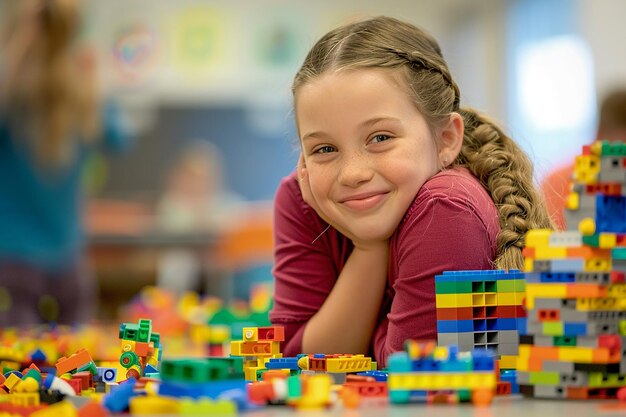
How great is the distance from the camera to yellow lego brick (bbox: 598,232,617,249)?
1.12 metres

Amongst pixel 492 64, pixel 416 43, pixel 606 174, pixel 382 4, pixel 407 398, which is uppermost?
pixel 382 4

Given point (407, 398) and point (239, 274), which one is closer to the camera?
point (407, 398)

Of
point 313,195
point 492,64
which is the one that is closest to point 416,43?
point 313,195

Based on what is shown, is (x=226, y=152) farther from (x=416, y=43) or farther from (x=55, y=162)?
(x=416, y=43)

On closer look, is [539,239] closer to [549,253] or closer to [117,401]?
[549,253]

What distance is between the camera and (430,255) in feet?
4.94

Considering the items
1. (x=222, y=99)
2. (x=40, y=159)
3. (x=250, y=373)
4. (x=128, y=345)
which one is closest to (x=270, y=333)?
(x=250, y=373)

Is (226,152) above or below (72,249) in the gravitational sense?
above

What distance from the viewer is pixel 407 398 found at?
1126 millimetres

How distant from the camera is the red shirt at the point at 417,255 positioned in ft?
4.91

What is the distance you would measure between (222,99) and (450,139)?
280 inches

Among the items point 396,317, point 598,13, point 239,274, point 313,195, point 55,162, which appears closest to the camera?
point 396,317

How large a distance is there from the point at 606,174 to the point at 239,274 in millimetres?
6375

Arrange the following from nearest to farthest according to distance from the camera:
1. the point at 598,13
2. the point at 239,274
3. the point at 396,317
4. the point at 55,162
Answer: the point at 396,317 → the point at 55,162 → the point at 598,13 → the point at 239,274
